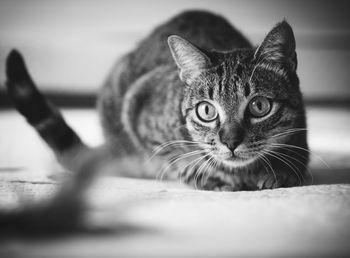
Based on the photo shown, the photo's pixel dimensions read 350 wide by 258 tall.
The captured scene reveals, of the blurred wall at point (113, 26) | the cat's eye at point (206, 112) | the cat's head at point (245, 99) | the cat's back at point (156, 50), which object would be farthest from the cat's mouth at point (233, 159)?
the blurred wall at point (113, 26)

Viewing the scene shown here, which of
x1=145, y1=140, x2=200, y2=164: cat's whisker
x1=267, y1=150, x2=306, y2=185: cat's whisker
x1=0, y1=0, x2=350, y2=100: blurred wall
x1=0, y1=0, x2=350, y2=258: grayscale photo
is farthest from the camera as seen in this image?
x1=0, y1=0, x2=350, y2=100: blurred wall

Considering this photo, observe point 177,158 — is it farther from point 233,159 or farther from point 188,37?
point 188,37

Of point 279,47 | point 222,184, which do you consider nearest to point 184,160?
point 222,184

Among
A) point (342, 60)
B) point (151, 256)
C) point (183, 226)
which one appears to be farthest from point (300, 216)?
point (342, 60)

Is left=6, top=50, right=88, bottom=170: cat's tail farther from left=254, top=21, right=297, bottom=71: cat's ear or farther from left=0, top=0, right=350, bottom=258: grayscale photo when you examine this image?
left=254, top=21, right=297, bottom=71: cat's ear

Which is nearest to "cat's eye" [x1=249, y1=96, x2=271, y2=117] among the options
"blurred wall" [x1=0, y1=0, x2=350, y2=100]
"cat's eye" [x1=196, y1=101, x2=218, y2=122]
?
"cat's eye" [x1=196, y1=101, x2=218, y2=122]

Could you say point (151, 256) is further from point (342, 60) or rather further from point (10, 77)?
point (342, 60)

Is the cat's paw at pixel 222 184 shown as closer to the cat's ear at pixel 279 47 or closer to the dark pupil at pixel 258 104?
the dark pupil at pixel 258 104
